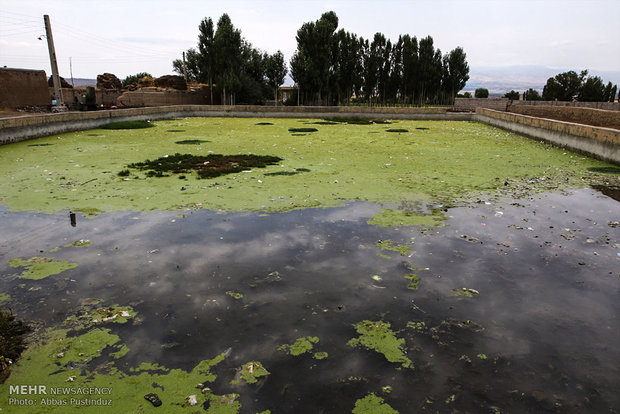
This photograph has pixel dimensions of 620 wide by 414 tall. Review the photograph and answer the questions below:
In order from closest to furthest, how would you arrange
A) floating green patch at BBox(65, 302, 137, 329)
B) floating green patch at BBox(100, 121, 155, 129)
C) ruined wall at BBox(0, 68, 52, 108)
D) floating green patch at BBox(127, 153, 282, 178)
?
floating green patch at BBox(65, 302, 137, 329) → floating green patch at BBox(127, 153, 282, 178) → floating green patch at BBox(100, 121, 155, 129) → ruined wall at BBox(0, 68, 52, 108)

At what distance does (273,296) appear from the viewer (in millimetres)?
3488

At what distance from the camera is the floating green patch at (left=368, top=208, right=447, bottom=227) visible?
5.34 m

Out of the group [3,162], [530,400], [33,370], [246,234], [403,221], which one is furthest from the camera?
[3,162]

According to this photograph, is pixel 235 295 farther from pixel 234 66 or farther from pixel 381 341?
pixel 234 66

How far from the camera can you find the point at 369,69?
43219 millimetres

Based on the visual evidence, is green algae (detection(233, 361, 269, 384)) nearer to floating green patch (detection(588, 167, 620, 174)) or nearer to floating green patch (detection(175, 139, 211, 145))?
floating green patch (detection(588, 167, 620, 174))

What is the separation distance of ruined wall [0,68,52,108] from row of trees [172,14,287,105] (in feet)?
46.8

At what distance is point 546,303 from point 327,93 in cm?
3704

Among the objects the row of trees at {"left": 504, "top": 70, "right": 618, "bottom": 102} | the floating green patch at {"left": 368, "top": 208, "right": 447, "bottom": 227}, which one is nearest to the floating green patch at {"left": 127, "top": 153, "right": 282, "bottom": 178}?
the floating green patch at {"left": 368, "top": 208, "right": 447, "bottom": 227}

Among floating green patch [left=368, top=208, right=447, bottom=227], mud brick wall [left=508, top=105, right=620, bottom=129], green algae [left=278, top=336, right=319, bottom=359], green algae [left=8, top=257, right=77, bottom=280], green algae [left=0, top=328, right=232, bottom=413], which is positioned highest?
mud brick wall [left=508, top=105, right=620, bottom=129]

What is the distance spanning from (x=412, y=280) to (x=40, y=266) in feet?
12.6

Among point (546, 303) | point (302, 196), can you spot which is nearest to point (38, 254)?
point (302, 196)

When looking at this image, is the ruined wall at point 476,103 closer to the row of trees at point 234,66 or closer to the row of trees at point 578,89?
the row of trees at point 234,66

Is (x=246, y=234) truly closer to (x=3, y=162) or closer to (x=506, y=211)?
(x=506, y=211)
